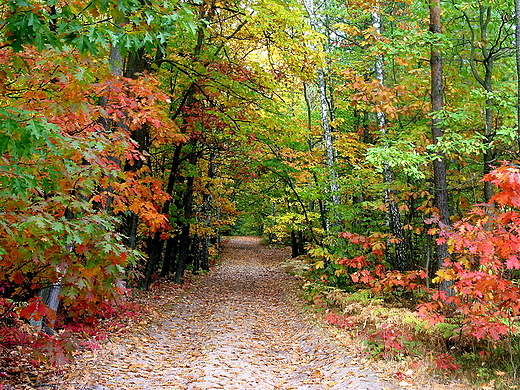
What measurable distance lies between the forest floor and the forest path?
0.6 inches

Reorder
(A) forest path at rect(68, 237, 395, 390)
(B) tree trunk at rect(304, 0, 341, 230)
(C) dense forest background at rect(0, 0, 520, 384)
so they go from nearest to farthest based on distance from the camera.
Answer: (C) dense forest background at rect(0, 0, 520, 384) < (A) forest path at rect(68, 237, 395, 390) < (B) tree trunk at rect(304, 0, 341, 230)

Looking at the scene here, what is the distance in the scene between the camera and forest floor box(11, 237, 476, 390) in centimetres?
537

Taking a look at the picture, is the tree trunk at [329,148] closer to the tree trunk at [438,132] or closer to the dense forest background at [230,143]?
the dense forest background at [230,143]

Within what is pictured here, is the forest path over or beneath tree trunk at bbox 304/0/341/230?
beneath

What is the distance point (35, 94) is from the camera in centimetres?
455

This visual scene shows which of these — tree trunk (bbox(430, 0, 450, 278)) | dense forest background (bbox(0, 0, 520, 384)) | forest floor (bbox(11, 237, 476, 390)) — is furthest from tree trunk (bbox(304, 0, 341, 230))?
tree trunk (bbox(430, 0, 450, 278))

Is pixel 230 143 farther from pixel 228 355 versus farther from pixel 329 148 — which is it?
pixel 228 355

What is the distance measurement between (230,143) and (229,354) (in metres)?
12.6

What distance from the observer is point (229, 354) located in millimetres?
6996

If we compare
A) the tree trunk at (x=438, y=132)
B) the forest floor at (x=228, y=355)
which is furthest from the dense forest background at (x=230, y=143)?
the forest floor at (x=228, y=355)

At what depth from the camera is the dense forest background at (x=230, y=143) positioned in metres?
3.59

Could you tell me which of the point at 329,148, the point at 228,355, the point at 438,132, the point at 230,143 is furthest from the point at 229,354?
the point at 230,143

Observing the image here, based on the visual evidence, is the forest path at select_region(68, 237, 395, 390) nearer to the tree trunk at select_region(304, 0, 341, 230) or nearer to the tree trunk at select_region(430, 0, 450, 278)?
the tree trunk at select_region(304, 0, 341, 230)

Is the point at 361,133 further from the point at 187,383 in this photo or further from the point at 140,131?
the point at 187,383
